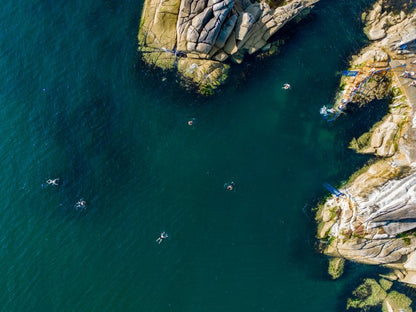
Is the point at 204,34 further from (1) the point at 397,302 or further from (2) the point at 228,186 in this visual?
(1) the point at 397,302

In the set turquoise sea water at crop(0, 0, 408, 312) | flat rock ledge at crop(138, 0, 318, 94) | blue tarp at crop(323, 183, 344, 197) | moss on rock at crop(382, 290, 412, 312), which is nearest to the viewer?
flat rock ledge at crop(138, 0, 318, 94)

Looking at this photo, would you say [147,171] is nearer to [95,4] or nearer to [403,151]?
[95,4]

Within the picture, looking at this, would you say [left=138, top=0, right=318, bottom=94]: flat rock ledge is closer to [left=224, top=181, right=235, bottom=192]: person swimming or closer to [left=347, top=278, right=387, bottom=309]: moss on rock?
[left=224, top=181, right=235, bottom=192]: person swimming

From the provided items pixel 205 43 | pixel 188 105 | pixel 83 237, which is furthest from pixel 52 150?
pixel 205 43

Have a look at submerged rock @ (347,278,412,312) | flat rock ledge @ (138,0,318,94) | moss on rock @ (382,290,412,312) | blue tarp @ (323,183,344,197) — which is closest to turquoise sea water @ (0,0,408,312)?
blue tarp @ (323,183,344,197)

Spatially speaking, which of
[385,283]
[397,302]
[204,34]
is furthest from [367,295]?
[204,34]

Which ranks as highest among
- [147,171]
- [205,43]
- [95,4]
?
[95,4]

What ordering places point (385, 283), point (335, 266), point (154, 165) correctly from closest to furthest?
point (154, 165) < point (335, 266) < point (385, 283)
